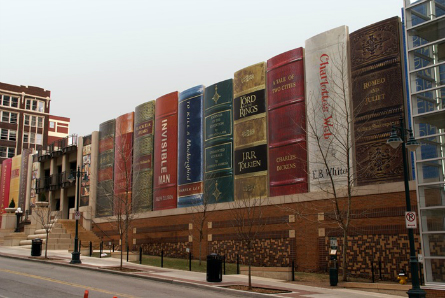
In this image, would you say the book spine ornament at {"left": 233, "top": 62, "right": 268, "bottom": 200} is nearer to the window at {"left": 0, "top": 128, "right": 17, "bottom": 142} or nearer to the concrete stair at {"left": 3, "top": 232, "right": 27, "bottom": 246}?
the concrete stair at {"left": 3, "top": 232, "right": 27, "bottom": 246}

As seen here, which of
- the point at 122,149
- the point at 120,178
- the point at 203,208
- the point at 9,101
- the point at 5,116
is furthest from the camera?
the point at 9,101

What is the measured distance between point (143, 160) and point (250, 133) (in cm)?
1308

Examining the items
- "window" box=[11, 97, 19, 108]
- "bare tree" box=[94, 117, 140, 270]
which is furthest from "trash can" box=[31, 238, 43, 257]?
"window" box=[11, 97, 19, 108]

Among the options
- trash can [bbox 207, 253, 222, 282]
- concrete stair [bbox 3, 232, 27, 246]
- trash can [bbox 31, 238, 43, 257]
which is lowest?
trash can [bbox 207, 253, 222, 282]

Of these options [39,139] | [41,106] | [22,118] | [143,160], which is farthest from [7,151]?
[143,160]

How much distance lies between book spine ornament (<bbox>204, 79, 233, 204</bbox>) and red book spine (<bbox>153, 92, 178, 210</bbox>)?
13.2ft

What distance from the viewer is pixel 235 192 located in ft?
105

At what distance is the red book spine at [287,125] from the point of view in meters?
27.9

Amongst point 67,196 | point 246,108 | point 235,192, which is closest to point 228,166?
point 235,192

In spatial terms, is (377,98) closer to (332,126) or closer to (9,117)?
(332,126)

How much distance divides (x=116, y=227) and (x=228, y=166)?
14.8 m

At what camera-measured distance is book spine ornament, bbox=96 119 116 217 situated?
147 feet

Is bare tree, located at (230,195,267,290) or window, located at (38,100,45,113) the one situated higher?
window, located at (38,100,45,113)

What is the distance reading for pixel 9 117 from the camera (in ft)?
288
